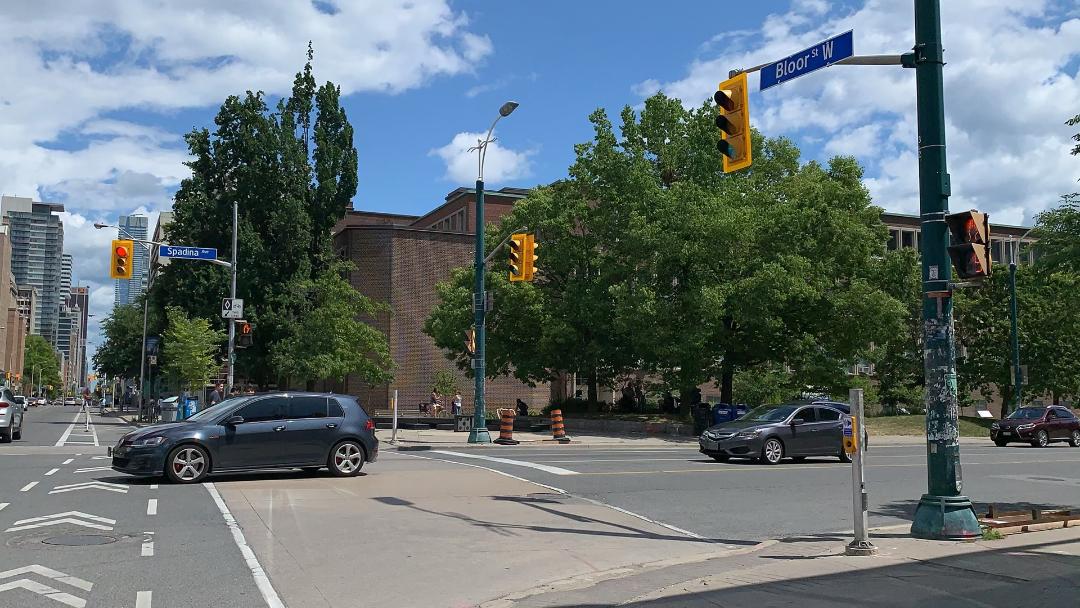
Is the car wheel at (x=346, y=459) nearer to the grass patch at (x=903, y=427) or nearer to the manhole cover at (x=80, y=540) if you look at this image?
the manhole cover at (x=80, y=540)

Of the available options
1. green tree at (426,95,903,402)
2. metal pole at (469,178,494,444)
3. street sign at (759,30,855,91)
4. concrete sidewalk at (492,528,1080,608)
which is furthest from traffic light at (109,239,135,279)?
concrete sidewalk at (492,528,1080,608)

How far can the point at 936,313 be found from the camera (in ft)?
33.7

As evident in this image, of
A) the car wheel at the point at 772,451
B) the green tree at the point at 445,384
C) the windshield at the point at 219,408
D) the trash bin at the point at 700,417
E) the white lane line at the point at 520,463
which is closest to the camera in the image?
the windshield at the point at 219,408

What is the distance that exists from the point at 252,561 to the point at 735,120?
807 cm

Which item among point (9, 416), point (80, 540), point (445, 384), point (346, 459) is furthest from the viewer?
point (445, 384)

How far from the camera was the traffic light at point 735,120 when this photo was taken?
1203 cm

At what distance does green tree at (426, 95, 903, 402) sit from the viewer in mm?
32719

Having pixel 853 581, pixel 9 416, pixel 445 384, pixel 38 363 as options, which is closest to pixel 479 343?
pixel 9 416

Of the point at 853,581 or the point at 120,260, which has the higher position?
the point at 120,260

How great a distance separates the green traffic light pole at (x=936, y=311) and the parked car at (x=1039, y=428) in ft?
84.1

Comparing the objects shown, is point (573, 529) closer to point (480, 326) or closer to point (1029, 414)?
point (480, 326)

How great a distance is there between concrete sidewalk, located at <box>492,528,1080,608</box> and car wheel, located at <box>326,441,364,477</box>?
8.63 metres

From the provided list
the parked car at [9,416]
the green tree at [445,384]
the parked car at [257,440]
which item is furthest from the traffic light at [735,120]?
the green tree at [445,384]

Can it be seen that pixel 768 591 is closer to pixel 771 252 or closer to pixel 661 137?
pixel 771 252
